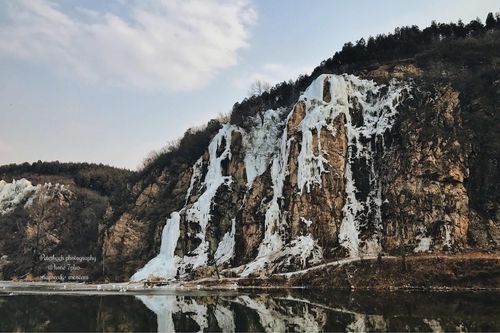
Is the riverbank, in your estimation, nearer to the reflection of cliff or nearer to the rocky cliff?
the rocky cliff

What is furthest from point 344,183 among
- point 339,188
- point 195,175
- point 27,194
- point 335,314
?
point 27,194

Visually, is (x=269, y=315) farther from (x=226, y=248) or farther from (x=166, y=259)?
(x=166, y=259)

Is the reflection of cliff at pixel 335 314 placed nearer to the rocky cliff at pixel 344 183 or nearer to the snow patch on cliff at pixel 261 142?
the rocky cliff at pixel 344 183

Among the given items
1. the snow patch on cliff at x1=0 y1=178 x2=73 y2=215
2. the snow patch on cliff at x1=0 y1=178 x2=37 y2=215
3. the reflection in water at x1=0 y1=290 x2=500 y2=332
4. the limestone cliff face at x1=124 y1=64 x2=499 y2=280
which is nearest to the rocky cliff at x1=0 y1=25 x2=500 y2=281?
the limestone cliff face at x1=124 y1=64 x2=499 y2=280

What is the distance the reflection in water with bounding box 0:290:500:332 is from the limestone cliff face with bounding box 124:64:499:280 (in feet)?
57.8

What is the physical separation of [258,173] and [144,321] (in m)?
46.8

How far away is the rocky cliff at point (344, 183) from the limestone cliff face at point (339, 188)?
0.15 m

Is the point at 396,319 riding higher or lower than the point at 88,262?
lower

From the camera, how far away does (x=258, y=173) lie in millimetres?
71000

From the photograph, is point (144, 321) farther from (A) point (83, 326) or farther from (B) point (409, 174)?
(B) point (409, 174)

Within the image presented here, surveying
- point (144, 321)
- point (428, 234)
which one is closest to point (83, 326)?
point (144, 321)

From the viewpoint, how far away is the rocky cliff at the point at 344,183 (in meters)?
52.4

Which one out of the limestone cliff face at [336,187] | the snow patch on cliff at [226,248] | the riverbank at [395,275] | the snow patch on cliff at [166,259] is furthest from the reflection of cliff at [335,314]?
the snow patch on cliff at [166,259]

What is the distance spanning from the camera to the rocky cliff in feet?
172
